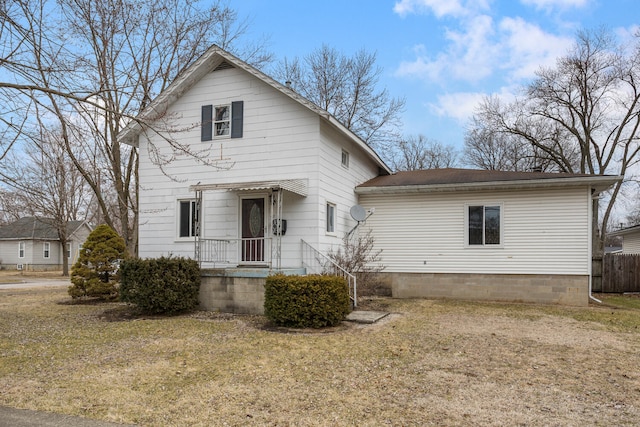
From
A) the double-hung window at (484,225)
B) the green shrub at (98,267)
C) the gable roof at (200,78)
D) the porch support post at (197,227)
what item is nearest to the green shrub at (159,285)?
the porch support post at (197,227)

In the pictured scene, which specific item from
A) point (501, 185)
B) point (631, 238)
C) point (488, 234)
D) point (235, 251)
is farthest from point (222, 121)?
point (631, 238)

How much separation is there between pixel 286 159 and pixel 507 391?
825cm

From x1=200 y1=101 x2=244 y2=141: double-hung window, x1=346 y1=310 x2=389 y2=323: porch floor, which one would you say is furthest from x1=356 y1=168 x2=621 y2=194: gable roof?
x1=346 y1=310 x2=389 y2=323: porch floor

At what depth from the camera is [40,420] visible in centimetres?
428

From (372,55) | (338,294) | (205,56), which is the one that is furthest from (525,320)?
(372,55)

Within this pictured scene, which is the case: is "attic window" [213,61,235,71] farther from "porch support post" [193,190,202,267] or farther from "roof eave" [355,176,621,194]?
"roof eave" [355,176,621,194]

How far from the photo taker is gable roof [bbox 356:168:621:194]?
12383 millimetres

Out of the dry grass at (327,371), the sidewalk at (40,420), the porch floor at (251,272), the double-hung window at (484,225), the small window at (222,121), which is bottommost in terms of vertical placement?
the dry grass at (327,371)

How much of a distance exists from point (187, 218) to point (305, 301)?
5715 millimetres

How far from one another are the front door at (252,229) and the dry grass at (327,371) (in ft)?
8.45

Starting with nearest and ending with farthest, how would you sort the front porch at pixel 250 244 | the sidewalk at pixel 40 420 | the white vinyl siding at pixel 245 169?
the sidewalk at pixel 40 420 < the front porch at pixel 250 244 < the white vinyl siding at pixel 245 169

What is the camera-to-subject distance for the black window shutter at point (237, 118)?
493 inches

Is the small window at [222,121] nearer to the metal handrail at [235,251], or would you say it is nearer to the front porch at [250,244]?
the front porch at [250,244]

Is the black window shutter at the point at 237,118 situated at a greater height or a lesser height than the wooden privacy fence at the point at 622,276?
greater
